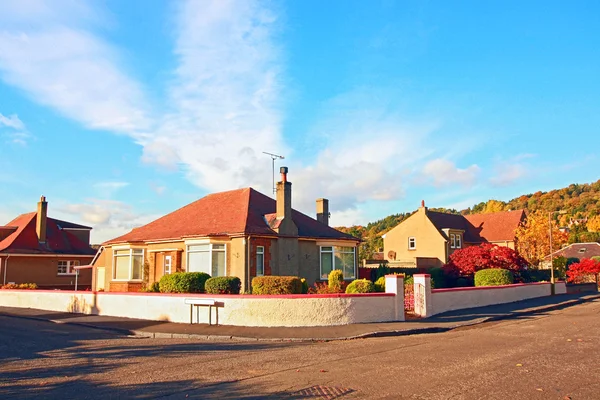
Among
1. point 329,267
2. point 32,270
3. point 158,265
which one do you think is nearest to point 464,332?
point 329,267

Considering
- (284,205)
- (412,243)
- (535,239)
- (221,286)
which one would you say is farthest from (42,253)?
(535,239)

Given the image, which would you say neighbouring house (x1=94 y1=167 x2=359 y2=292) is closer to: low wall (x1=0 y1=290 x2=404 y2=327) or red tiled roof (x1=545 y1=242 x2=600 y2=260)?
low wall (x1=0 y1=290 x2=404 y2=327)

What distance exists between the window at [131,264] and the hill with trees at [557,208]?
170 ft

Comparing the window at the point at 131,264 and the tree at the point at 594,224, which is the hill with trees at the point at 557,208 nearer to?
the tree at the point at 594,224

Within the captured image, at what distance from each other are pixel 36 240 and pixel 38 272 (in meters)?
2.46

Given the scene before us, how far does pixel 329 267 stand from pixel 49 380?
19693 millimetres

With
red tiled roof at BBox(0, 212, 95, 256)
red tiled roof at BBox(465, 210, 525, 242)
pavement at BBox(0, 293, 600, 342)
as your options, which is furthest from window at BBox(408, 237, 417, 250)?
pavement at BBox(0, 293, 600, 342)

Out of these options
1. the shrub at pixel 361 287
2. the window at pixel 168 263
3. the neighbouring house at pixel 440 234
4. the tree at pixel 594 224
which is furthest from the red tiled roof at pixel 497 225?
the tree at pixel 594 224

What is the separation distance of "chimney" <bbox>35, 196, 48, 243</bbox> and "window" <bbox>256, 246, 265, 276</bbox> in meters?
21.5

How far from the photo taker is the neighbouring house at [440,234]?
4712 centimetres

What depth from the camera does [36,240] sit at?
37.5 meters

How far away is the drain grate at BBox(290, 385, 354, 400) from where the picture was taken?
7281mm

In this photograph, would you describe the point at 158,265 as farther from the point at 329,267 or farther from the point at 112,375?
the point at 112,375

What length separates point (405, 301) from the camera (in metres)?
18.9
